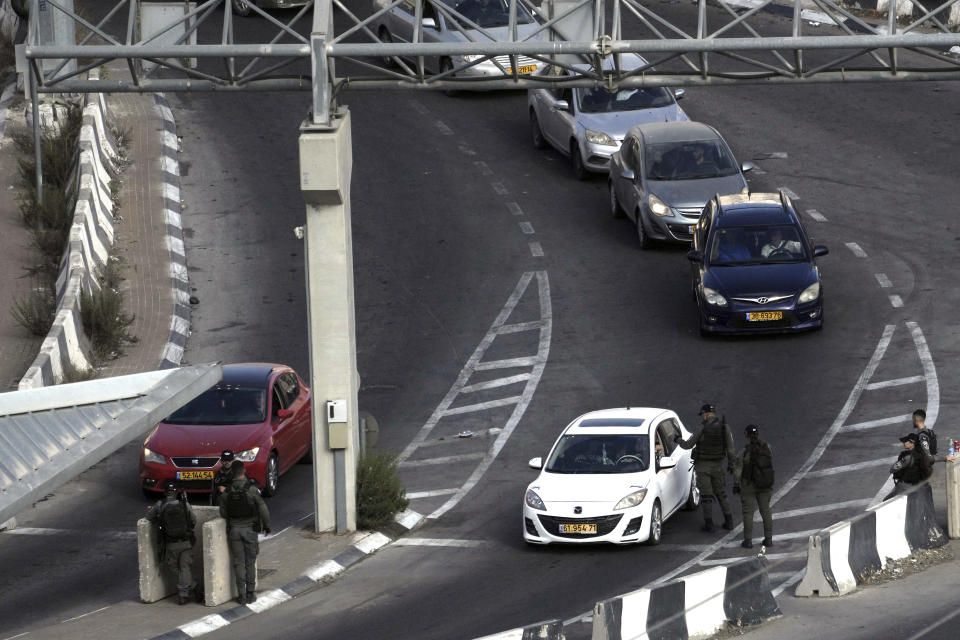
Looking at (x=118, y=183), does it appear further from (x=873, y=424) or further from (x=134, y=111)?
(x=873, y=424)

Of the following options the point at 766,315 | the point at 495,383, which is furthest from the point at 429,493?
the point at 766,315

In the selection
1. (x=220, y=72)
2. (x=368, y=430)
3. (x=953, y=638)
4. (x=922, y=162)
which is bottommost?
(x=953, y=638)

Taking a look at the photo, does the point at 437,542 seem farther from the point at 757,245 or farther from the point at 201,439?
the point at 757,245

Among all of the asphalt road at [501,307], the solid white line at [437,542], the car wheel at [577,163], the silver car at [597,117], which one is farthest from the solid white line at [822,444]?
the car wheel at [577,163]

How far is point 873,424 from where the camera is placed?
24.6 meters

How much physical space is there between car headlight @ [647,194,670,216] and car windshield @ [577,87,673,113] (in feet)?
16.5

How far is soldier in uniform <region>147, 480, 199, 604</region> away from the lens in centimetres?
1934

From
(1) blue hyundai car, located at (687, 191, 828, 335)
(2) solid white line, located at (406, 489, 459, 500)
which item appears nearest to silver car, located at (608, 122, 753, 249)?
(1) blue hyundai car, located at (687, 191, 828, 335)

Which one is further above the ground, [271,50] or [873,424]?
[271,50]

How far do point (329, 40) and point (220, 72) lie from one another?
1053 inches

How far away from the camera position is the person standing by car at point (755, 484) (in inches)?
804

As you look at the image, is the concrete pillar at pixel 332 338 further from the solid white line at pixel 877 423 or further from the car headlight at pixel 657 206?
the car headlight at pixel 657 206

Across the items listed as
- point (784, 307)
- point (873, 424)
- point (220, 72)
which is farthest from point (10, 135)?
point (873, 424)

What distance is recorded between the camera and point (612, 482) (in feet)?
68.8
